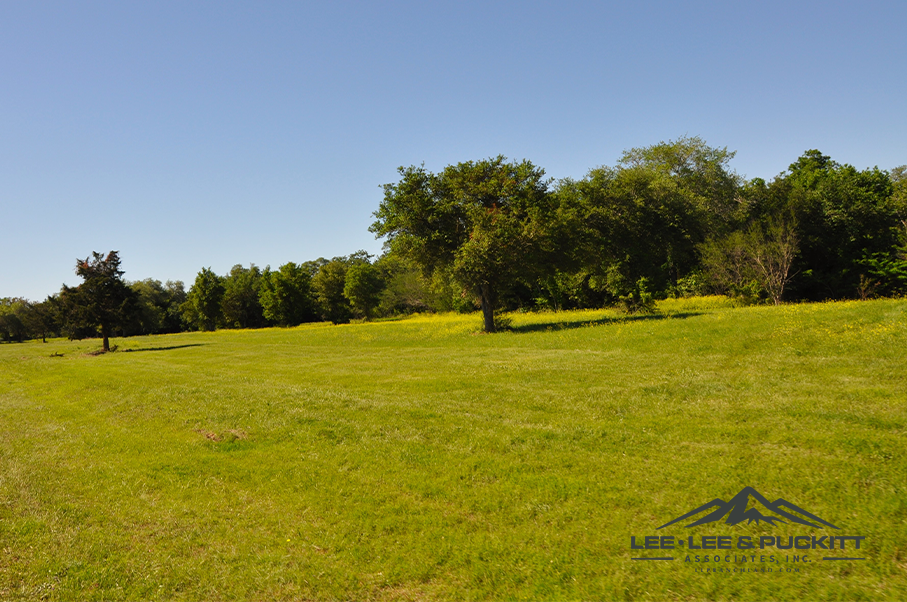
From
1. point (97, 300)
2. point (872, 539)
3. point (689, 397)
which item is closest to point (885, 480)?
point (872, 539)

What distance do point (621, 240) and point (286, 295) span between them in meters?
58.1

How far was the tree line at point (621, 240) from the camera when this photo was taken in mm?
31094

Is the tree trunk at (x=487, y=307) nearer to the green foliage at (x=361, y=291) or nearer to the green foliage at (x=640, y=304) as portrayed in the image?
the green foliage at (x=640, y=304)

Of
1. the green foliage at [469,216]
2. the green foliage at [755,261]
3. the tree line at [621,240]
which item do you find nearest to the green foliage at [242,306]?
the tree line at [621,240]

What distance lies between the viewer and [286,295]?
82.1 m

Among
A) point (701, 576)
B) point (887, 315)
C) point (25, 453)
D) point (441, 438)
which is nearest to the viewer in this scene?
point (701, 576)

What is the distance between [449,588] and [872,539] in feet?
14.4

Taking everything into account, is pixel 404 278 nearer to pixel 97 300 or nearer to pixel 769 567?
pixel 97 300

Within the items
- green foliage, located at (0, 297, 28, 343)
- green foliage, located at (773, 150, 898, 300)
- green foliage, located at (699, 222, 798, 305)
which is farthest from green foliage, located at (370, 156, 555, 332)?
green foliage, located at (0, 297, 28, 343)

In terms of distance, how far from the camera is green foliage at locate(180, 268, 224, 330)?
85000 millimetres

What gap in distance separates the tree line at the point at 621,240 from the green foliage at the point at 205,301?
39.0ft

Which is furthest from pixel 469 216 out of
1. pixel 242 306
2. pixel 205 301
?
pixel 242 306

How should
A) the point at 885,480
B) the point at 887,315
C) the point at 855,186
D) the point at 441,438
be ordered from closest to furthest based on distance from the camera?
1. the point at 885,480
2. the point at 441,438
3. the point at 887,315
4. the point at 855,186

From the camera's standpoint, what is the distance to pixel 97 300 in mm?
45125
